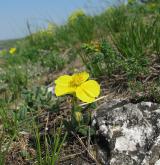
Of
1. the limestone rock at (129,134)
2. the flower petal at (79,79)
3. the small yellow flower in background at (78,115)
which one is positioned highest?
the flower petal at (79,79)

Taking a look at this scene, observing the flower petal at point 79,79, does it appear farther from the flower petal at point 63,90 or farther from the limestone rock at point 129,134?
the limestone rock at point 129,134

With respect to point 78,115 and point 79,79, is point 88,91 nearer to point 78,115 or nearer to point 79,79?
point 79,79

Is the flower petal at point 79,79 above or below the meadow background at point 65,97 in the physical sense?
above

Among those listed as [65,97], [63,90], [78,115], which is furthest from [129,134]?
[65,97]

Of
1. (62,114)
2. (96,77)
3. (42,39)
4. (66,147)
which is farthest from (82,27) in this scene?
(66,147)

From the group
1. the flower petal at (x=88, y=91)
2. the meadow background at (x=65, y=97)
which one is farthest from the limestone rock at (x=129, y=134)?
the flower petal at (x=88, y=91)

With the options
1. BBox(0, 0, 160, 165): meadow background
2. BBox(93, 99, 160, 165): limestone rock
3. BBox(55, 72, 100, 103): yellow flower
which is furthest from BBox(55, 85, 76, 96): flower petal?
BBox(93, 99, 160, 165): limestone rock

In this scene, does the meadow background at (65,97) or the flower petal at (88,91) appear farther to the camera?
the meadow background at (65,97)

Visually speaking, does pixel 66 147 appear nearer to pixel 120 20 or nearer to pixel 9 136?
pixel 9 136

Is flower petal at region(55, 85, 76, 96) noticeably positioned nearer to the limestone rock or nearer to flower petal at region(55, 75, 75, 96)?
flower petal at region(55, 75, 75, 96)
